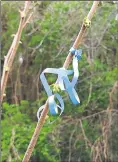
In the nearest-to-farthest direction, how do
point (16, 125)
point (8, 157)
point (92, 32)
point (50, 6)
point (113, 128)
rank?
point (8, 157)
point (16, 125)
point (113, 128)
point (92, 32)
point (50, 6)

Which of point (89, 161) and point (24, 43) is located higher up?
point (24, 43)

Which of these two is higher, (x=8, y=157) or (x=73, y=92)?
(x=73, y=92)

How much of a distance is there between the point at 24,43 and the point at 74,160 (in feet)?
3.03

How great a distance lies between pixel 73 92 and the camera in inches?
24.9

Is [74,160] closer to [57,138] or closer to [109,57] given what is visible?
[57,138]

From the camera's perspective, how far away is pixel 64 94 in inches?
90.0

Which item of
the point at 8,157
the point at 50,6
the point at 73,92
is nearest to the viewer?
the point at 73,92

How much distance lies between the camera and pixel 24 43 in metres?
2.75

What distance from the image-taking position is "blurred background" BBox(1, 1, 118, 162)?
87.6 inches

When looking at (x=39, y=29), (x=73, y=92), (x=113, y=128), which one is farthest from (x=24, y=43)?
(x=73, y=92)

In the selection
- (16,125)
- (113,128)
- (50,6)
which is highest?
(50,6)

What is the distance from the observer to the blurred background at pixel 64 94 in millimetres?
2225

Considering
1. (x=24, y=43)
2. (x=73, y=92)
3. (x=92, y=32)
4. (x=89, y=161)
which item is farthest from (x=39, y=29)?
(x=73, y=92)

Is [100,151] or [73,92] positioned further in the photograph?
[100,151]
